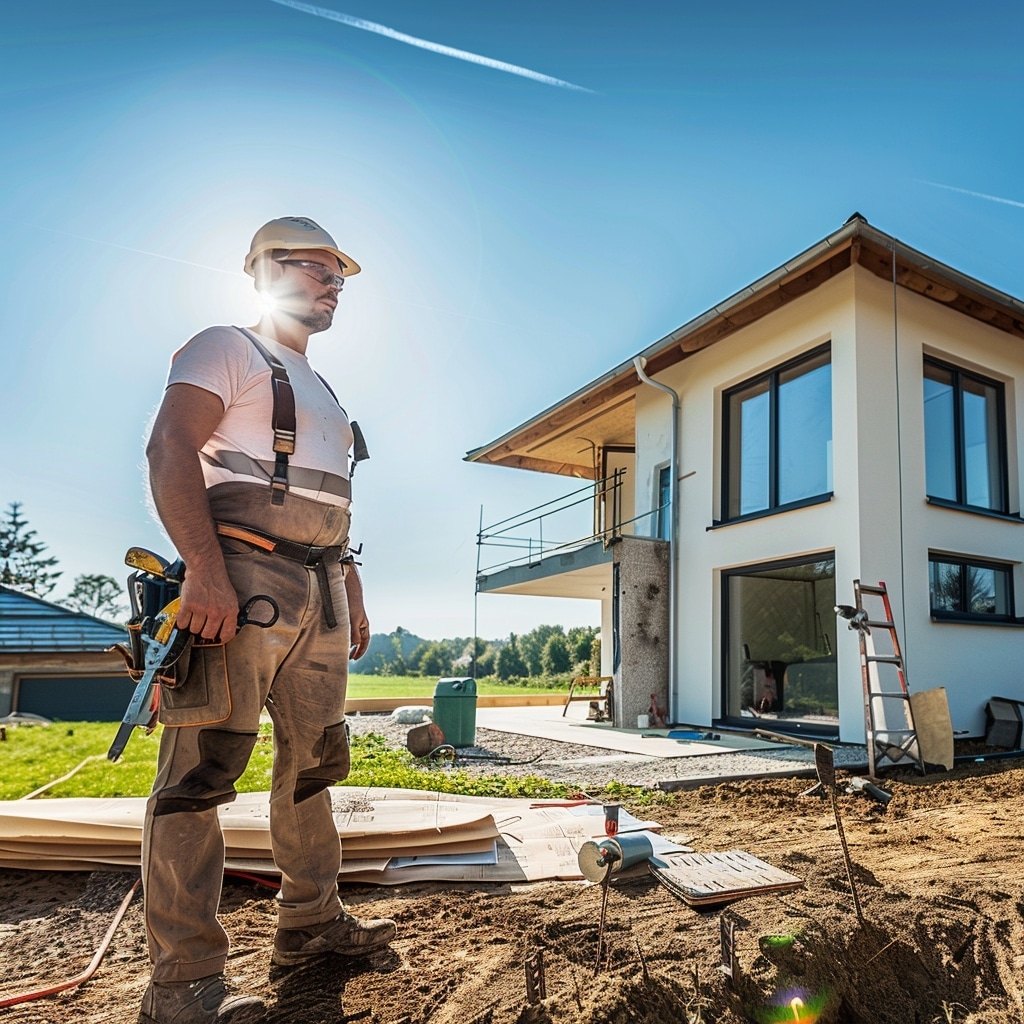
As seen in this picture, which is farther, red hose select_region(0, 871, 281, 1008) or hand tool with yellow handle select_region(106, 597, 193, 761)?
red hose select_region(0, 871, 281, 1008)

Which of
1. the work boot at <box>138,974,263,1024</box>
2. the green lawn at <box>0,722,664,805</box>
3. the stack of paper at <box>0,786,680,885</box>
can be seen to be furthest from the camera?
the green lawn at <box>0,722,664,805</box>

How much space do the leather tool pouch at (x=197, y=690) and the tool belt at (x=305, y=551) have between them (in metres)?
0.29

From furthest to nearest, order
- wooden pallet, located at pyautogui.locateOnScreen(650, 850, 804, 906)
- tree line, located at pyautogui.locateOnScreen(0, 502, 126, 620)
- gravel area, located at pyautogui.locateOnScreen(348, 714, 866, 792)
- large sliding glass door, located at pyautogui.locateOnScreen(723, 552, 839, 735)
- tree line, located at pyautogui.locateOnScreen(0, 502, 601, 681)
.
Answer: tree line, located at pyautogui.locateOnScreen(0, 502, 126, 620) → tree line, located at pyautogui.locateOnScreen(0, 502, 601, 681) → large sliding glass door, located at pyautogui.locateOnScreen(723, 552, 839, 735) → gravel area, located at pyautogui.locateOnScreen(348, 714, 866, 792) → wooden pallet, located at pyautogui.locateOnScreen(650, 850, 804, 906)

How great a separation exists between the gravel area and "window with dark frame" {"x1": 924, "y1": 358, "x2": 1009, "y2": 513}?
3570 mm

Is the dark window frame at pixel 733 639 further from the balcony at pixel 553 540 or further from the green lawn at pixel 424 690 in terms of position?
the green lawn at pixel 424 690

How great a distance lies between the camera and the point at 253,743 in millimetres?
1896

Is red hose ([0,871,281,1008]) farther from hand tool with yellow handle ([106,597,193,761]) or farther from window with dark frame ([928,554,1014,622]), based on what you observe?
window with dark frame ([928,554,1014,622])

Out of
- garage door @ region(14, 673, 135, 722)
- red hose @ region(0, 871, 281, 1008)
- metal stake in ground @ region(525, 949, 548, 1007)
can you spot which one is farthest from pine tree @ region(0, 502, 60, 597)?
metal stake in ground @ region(525, 949, 548, 1007)

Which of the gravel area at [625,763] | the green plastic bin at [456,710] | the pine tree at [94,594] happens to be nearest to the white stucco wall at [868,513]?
the gravel area at [625,763]

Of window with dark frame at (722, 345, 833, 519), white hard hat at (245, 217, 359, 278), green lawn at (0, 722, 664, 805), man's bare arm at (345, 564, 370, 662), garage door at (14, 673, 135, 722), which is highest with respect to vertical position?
window with dark frame at (722, 345, 833, 519)

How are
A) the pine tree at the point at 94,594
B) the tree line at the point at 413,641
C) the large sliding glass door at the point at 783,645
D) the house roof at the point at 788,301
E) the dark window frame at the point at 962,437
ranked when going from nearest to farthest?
the house roof at the point at 788,301
the large sliding glass door at the point at 783,645
the dark window frame at the point at 962,437
the tree line at the point at 413,641
the pine tree at the point at 94,594

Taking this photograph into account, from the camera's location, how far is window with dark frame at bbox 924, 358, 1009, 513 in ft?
27.9

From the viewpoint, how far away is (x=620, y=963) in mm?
1891

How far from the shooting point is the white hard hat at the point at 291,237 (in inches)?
86.6
